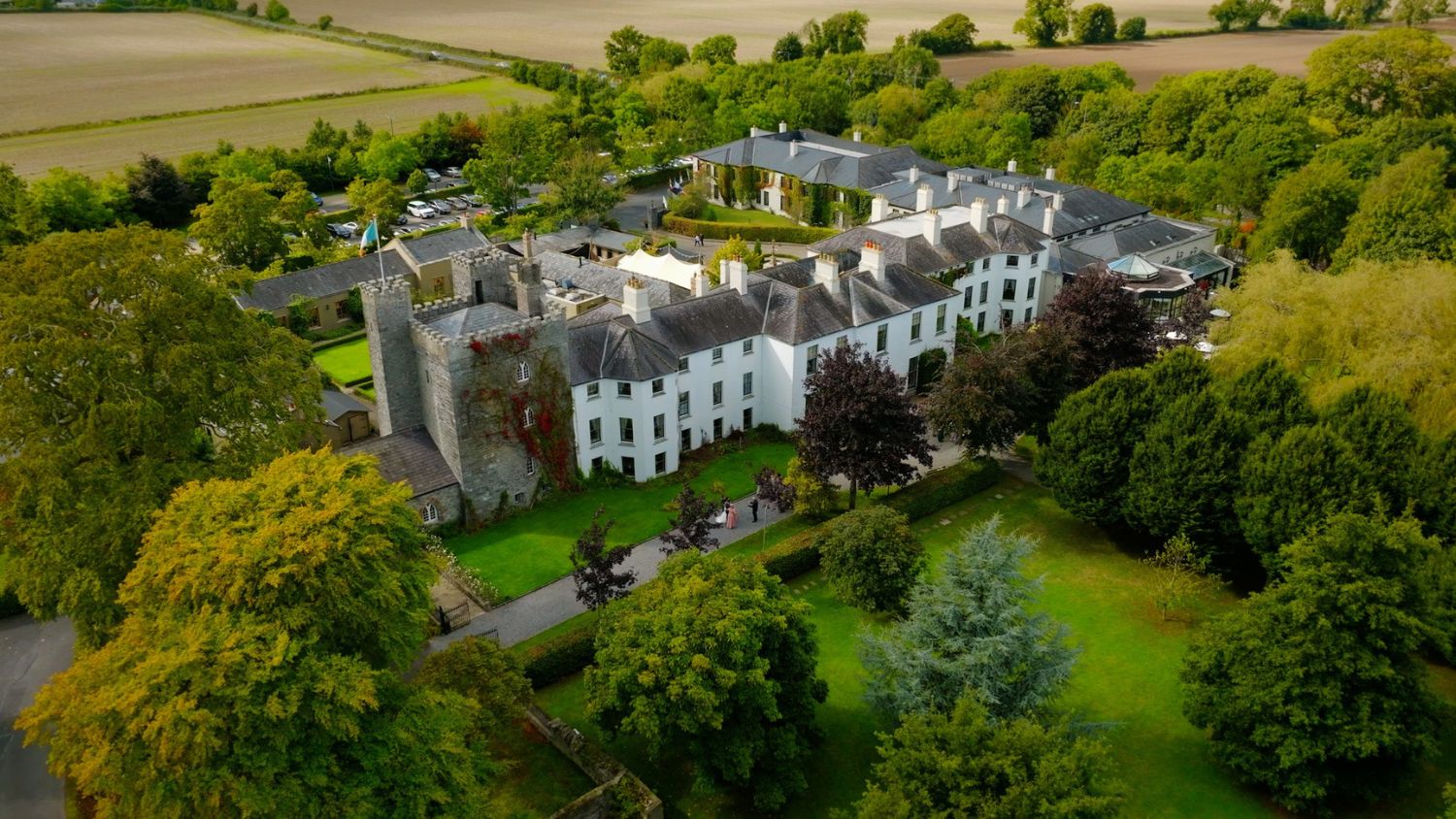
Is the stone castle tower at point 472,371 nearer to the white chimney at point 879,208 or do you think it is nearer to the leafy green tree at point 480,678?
the leafy green tree at point 480,678

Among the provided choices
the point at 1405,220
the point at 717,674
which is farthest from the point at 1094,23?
the point at 717,674

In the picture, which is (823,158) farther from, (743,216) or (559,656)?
(559,656)

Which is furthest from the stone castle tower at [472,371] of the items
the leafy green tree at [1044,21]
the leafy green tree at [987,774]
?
the leafy green tree at [1044,21]

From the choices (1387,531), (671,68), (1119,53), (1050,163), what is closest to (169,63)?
(671,68)

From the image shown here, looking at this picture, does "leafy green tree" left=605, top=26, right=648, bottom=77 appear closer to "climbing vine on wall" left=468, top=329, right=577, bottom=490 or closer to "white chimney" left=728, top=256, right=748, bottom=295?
"white chimney" left=728, top=256, right=748, bottom=295

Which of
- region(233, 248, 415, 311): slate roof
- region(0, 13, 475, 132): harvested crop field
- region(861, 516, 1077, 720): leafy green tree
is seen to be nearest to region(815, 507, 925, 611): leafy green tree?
region(861, 516, 1077, 720): leafy green tree
